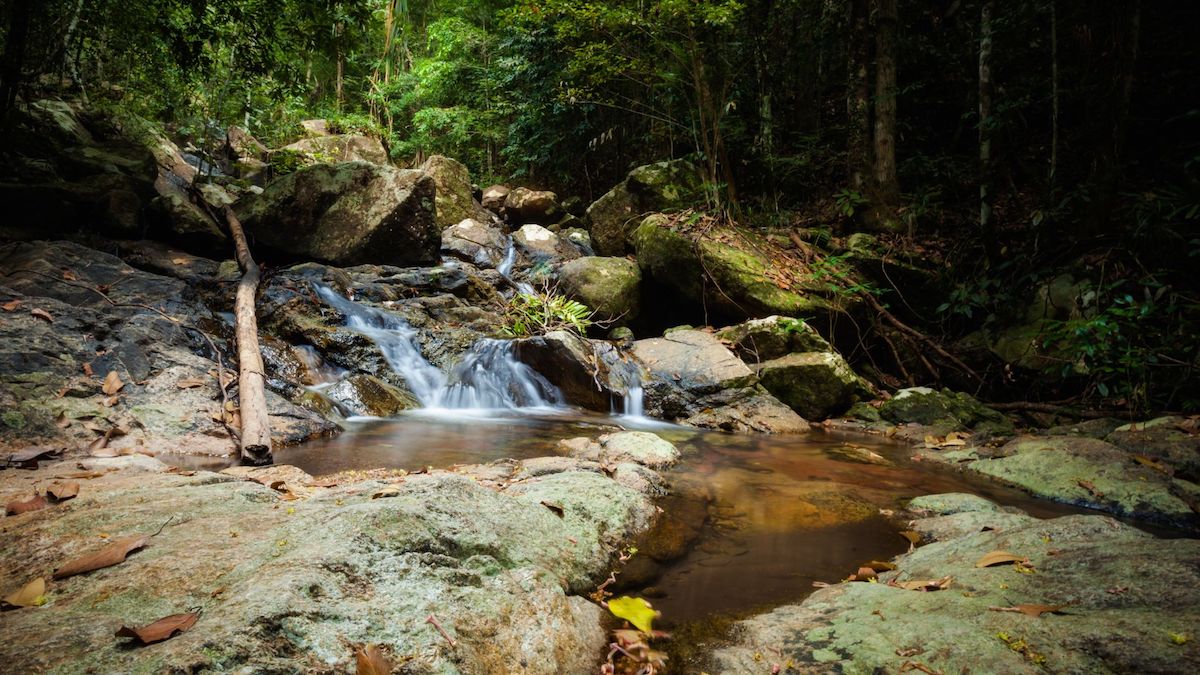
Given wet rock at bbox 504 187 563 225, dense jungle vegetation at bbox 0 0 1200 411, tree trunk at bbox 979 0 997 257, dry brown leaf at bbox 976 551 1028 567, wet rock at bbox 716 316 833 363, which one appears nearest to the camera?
dry brown leaf at bbox 976 551 1028 567

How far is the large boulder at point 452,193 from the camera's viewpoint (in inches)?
552

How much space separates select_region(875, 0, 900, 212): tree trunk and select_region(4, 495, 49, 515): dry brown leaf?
34.2 feet

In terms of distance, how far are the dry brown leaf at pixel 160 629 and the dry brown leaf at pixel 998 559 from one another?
100 inches

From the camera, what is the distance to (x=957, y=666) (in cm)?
139

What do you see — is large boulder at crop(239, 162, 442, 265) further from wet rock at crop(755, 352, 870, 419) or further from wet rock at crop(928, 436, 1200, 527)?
wet rock at crop(928, 436, 1200, 527)

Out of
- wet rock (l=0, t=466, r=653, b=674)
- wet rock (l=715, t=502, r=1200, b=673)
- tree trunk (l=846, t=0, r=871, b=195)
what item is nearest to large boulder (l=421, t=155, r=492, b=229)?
tree trunk (l=846, t=0, r=871, b=195)

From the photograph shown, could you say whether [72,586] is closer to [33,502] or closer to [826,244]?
[33,502]

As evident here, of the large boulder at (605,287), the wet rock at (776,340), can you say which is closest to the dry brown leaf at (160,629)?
the wet rock at (776,340)

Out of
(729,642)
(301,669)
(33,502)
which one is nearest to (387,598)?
(301,669)

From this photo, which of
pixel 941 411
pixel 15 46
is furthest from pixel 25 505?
pixel 941 411

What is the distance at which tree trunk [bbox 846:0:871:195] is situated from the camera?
9289 millimetres

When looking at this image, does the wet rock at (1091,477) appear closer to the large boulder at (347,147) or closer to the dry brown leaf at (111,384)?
the dry brown leaf at (111,384)

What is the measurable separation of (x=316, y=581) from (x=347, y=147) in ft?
66.3

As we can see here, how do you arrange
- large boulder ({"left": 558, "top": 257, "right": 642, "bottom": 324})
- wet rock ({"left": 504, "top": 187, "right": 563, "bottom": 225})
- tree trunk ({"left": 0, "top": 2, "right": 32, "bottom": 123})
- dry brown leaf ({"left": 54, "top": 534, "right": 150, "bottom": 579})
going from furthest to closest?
1. wet rock ({"left": 504, "top": 187, "right": 563, "bottom": 225})
2. large boulder ({"left": 558, "top": 257, "right": 642, "bottom": 324})
3. tree trunk ({"left": 0, "top": 2, "right": 32, "bottom": 123})
4. dry brown leaf ({"left": 54, "top": 534, "right": 150, "bottom": 579})
